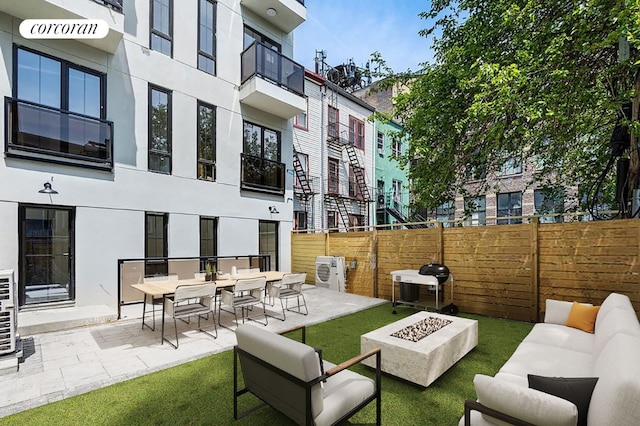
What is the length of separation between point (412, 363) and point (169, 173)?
24.0ft

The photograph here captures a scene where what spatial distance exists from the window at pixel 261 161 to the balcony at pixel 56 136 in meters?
3.77

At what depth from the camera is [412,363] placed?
367 centimetres

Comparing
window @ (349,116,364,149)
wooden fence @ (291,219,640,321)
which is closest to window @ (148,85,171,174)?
wooden fence @ (291,219,640,321)

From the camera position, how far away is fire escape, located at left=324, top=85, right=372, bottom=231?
52.0ft

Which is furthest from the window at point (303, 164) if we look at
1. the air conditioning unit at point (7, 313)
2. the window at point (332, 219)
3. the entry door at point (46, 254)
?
the air conditioning unit at point (7, 313)

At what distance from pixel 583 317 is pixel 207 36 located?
10.7m

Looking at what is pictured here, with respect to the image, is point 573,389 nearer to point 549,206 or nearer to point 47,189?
point 47,189

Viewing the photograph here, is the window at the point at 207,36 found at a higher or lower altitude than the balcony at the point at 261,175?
higher

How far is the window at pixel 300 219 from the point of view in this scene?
562 inches

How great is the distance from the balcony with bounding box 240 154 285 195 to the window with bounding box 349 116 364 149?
694 centimetres

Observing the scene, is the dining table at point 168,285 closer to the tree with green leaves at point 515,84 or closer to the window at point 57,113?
the window at point 57,113

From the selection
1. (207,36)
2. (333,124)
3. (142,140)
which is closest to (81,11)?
(142,140)

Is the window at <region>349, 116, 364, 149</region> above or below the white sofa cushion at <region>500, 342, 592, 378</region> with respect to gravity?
above

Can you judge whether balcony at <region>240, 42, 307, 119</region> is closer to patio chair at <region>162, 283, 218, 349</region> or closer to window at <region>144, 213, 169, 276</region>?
window at <region>144, 213, 169, 276</region>
